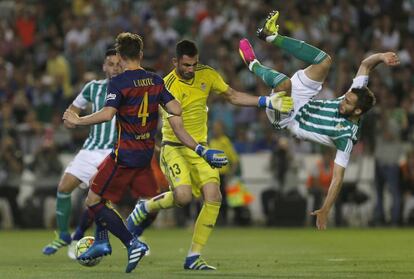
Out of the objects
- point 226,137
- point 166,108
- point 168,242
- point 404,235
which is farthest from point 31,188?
point 166,108

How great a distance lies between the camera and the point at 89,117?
36.2 ft

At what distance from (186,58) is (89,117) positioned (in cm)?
174

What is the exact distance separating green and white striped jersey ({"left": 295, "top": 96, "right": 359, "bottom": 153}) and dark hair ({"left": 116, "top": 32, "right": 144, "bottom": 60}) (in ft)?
6.85

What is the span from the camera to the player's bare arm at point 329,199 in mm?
11484

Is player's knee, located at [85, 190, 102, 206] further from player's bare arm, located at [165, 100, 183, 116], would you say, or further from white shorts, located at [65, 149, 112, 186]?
white shorts, located at [65, 149, 112, 186]

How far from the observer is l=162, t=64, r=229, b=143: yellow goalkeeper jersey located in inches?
501

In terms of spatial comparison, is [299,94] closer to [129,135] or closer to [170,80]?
[170,80]

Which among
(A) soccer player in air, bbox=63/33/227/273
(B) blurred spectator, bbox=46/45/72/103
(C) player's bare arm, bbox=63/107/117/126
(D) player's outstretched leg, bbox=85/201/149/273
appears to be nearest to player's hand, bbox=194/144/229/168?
(A) soccer player in air, bbox=63/33/227/273

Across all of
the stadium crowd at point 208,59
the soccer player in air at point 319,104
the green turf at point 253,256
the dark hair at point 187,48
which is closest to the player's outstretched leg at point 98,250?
the green turf at point 253,256

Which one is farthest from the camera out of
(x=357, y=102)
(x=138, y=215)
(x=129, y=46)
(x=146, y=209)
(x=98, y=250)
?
(x=138, y=215)

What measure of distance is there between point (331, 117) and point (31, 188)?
11881 mm

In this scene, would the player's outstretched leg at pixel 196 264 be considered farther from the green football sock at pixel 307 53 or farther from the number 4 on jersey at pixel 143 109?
the green football sock at pixel 307 53

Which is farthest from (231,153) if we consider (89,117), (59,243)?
(89,117)

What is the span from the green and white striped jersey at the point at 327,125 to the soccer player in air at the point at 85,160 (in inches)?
118
